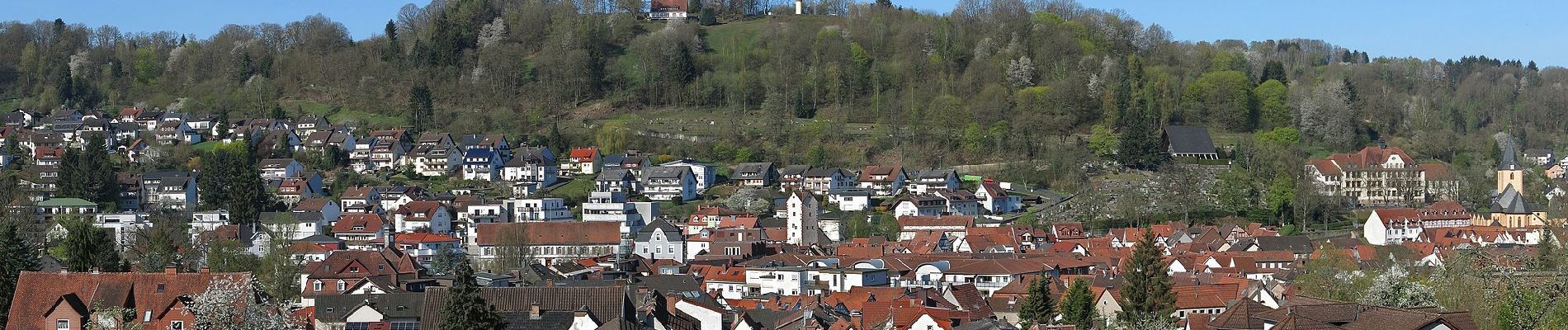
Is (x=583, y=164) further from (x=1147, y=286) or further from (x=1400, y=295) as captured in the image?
(x=1400, y=295)

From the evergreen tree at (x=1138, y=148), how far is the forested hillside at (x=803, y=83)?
15.5 inches

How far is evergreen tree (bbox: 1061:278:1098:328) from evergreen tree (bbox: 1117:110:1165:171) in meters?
39.5

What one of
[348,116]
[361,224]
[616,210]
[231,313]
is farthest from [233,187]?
[231,313]

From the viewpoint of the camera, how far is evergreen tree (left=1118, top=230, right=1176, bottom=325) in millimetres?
31266

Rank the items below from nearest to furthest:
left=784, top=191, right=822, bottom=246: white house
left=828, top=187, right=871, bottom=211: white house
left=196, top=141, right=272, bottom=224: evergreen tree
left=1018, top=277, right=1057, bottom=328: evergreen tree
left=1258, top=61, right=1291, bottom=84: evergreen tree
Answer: left=1018, top=277, right=1057, bottom=328: evergreen tree → left=784, top=191, right=822, bottom=246: white house → left=196, top=141, right=272, bottom=224: evergreen tree → left=828, top=187, right=871, bottom=211: white house → left=1258, top=61, right=1291, bottom=84: evergreen tree

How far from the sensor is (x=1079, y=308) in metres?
30.1

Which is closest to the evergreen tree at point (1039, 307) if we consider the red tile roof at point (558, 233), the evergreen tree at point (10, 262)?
the evergreen tree at point (10, 262)

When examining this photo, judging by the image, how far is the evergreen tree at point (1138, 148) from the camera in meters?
69.8

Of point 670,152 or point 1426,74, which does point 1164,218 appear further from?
point 1426,74

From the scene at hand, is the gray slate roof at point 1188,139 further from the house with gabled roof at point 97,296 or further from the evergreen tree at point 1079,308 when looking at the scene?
the house with gabled roof at point 97,296

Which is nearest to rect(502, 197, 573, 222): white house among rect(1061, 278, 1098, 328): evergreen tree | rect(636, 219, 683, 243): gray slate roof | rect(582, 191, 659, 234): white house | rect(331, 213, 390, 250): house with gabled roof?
rect(582, 191, 659, 234): white house

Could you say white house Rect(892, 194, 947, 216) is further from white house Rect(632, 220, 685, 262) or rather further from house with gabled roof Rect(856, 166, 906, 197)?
white house Rect(632, 220, 685, 262)

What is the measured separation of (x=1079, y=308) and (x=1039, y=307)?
39.0 inches

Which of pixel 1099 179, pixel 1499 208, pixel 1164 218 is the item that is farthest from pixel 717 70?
pixel 1499 208
